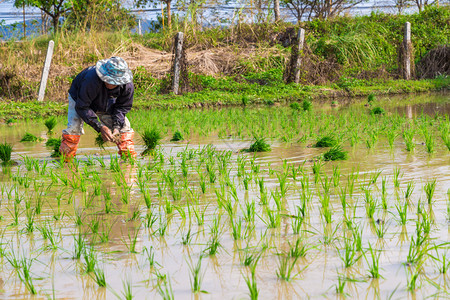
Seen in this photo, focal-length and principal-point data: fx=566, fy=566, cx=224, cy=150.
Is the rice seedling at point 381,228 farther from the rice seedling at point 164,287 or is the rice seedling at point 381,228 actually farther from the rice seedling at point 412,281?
the rice seedling at point 164,287

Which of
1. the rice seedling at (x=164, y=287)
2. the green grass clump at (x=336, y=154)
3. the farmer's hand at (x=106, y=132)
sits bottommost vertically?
the rice seedling at (x=164, y=287)

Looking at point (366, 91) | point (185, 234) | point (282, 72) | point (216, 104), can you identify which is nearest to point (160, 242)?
point (185, 234)

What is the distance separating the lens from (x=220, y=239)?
2.97m

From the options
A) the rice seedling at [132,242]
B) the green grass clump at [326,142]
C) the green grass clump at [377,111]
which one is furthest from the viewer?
the green grass clump at [377,111]

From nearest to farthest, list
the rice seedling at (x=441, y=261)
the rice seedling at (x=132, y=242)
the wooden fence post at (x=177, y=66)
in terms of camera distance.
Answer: the rice seedling at (x=441, y=261), the rice seedling at (x=132, y=242), the wooden fence post at (x=177, y=66)

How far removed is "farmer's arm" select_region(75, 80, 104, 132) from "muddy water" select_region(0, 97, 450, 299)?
83cm

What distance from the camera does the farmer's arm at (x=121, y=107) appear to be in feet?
18.3

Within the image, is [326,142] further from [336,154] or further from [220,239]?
[220,239]

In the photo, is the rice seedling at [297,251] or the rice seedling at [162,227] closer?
the rice seedling at [297,251]

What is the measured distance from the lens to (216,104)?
12.9 m

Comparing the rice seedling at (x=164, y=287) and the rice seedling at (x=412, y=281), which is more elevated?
the rice seedling at (x=412, y=281)

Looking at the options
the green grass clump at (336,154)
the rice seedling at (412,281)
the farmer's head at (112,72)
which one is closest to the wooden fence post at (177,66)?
the farmer's head at (112,72)

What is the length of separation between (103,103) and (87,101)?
253mm

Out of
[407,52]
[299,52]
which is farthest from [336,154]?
[407,52]
